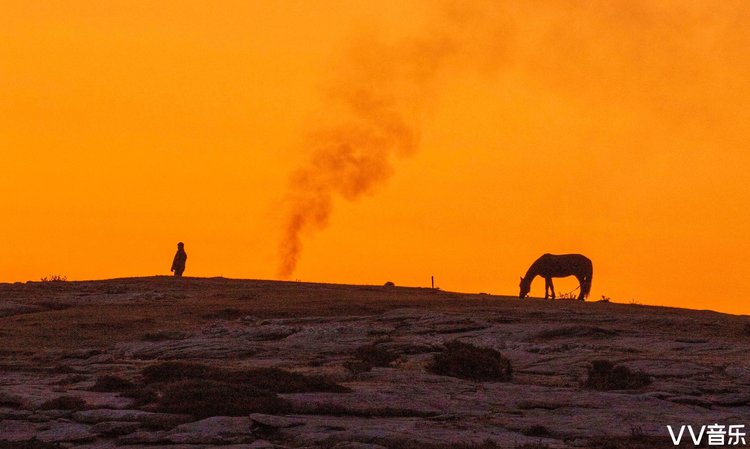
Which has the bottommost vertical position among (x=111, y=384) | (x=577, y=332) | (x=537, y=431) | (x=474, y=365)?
(x=537, y=431)

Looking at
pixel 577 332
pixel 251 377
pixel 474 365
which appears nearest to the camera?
pixel 251 377

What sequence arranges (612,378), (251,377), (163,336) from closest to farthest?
(251,377) → (612,378) → (163,336)

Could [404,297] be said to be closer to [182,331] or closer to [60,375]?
[182,331]

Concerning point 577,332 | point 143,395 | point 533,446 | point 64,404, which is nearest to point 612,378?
point 533,446

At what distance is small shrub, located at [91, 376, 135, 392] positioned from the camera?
34.8m

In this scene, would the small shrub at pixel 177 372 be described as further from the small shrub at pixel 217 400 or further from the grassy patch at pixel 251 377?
the small shrub at pixel 217 400

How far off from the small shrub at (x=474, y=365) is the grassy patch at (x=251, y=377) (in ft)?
13.2

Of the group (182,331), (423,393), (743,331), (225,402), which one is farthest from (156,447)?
(743,331)

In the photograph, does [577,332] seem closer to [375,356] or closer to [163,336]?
[375,356]

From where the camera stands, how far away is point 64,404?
31.4 metres

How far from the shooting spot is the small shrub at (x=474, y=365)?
37938mm

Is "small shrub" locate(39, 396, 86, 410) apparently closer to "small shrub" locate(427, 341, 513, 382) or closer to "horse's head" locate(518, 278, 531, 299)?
"small shrub" locate(427, 341, 513, 382)

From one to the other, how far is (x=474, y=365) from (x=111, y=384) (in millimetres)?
10136

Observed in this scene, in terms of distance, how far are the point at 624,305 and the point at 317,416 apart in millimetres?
33562
